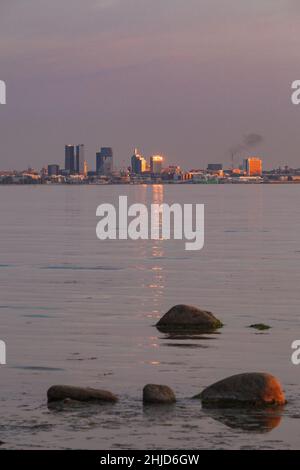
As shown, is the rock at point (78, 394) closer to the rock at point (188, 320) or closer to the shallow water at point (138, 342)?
the shallow water at point (138, 342)

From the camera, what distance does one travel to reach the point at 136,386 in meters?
26.3

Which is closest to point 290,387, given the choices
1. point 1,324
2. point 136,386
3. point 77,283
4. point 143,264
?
point 136,386

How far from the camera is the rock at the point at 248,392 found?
2388cm

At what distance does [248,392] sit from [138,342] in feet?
30.5

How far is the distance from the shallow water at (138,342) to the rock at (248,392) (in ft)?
1.20

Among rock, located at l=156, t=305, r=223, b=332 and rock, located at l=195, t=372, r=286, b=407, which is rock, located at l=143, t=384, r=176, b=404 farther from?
rock, located at l=156, t=305, r=223, b=332

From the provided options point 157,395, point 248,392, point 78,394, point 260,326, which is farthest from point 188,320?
point 248,392

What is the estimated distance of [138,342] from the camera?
32.9 meters

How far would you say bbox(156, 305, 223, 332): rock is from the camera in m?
35.2

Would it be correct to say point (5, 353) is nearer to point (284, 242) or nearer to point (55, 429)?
point (55, 429)

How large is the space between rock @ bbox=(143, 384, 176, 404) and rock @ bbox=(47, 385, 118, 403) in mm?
671

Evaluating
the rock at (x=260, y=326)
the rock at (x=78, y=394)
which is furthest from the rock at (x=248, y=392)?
the rock at (x=260, y=326)

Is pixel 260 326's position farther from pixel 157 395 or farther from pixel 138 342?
pixel 157 395

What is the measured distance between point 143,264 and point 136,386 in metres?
35.5
